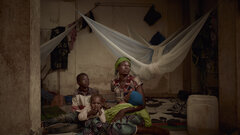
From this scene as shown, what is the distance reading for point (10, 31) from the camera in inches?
76.2

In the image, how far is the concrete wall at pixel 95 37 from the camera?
5.28 metres

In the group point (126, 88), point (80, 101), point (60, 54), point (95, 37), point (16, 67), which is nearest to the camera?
point (16, 67)

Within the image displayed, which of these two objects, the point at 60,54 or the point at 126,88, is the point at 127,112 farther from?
the point at 60,54

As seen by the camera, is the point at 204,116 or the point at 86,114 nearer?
the point at 204,116

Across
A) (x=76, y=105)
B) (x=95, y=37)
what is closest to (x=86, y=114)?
(x=76, y=105)

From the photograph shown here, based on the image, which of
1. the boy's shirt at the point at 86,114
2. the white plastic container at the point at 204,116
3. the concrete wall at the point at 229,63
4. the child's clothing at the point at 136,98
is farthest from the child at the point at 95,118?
the concrete wall at the point at 229,63

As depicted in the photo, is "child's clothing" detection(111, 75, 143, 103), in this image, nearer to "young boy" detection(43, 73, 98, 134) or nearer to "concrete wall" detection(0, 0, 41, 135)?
"young boy" detection(43, 73, 98, 134)

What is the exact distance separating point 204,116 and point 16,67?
89.8 inches

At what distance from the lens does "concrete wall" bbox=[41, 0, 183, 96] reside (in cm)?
528

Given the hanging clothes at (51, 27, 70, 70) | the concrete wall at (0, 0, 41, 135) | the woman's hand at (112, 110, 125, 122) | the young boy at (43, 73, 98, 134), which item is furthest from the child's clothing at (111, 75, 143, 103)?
the hanging clothes at (51, 27, 70, 70)

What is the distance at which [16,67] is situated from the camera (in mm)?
1948

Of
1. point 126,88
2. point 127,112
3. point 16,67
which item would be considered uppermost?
point 16,67

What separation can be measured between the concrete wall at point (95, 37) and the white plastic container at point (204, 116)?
130 inches

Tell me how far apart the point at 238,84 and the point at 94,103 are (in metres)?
1.85
